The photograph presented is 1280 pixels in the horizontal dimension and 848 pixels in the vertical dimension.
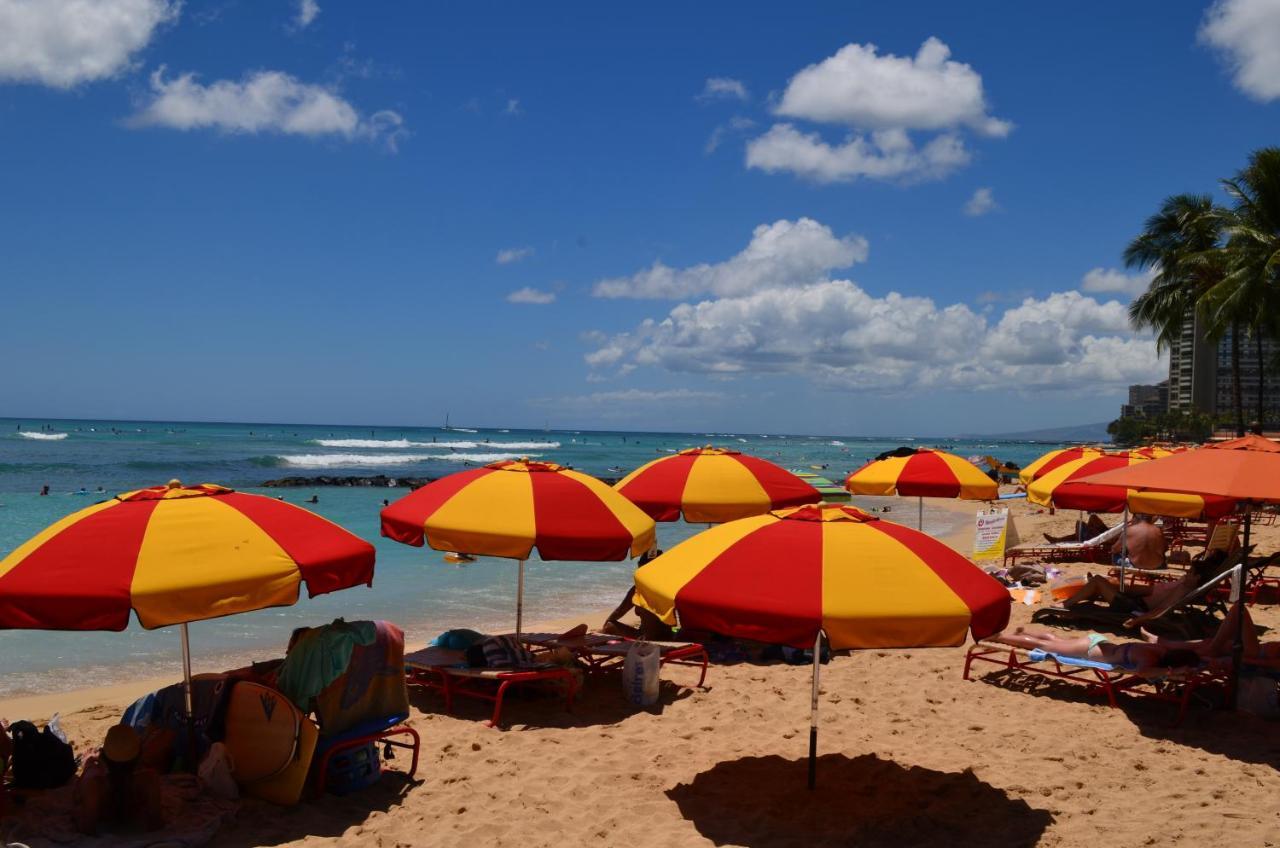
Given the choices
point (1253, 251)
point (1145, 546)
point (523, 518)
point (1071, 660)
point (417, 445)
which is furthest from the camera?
point (417, 445)

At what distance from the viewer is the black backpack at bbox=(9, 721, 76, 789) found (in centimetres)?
497

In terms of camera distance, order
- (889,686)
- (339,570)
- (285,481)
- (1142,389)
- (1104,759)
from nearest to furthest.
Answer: (339,570), (1104,759), (889,686), (285,481), (1142,389)

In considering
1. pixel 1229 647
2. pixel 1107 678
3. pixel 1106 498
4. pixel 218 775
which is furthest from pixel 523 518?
pixel 1106 498

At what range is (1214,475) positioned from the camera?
5.71 meters

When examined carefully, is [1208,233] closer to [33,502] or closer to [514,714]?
[514,714]

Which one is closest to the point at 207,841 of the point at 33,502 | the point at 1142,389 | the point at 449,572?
the point at 449,572

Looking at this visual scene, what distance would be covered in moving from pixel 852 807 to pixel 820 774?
1.80 ft

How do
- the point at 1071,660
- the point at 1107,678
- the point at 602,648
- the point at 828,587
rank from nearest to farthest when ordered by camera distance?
1. the point at 828,587
2. the point at 1107,678
3. the point at 1071,660
4. the point at 602,648

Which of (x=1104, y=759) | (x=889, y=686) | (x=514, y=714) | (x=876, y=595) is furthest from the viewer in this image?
(x=889, y=686)

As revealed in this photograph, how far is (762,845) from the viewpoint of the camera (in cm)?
461

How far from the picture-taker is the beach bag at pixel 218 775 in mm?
4934

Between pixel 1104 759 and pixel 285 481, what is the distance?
38.0 m

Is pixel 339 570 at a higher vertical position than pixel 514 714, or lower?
higher

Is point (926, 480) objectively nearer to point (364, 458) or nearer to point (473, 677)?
point (473, 677)
